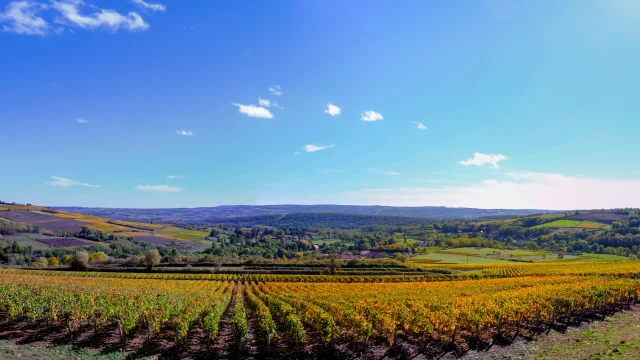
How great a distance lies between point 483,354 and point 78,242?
530ft

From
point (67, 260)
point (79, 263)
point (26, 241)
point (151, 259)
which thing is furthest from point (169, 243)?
point (151, 259)

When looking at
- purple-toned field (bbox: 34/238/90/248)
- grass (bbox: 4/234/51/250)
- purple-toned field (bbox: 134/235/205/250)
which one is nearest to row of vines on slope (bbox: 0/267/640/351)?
grass (bbox: 4/234/51/250)

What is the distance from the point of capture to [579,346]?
2067 cm

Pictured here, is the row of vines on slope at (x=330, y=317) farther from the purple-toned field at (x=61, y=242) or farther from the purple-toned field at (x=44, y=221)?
the purple-toned field at (x=44, y=221)

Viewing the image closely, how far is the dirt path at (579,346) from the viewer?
18.8 m

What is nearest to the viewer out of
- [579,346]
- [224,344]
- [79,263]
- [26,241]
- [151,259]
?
[579,346]

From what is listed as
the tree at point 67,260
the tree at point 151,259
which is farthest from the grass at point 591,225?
the tree at point 67,260

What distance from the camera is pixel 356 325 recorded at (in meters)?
21.3

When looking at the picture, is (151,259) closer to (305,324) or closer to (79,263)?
(79,263)

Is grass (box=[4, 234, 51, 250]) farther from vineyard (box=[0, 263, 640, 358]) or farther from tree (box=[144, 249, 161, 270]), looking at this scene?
vineyard (box=[0, 263, 640, 358])

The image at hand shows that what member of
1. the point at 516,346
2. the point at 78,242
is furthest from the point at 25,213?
the point at 516,346

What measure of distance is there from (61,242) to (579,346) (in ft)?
540

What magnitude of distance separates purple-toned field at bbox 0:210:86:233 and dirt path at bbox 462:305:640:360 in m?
191

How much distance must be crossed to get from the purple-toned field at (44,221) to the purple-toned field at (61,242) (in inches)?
994
